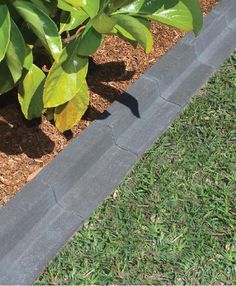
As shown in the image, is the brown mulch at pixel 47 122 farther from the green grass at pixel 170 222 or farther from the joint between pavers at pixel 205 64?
the green grass at pixel 170 222

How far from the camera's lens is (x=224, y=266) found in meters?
2.96

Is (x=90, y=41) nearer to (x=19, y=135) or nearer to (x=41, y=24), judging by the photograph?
(x=41, y=24)

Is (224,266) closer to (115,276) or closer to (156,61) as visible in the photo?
(115,276)

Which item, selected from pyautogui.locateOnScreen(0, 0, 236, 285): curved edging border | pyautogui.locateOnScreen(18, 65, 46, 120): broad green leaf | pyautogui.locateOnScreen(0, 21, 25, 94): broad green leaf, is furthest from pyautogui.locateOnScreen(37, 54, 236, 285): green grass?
pyautogui.locateOnScreen(0, 21, 25, 94): broad green leaf

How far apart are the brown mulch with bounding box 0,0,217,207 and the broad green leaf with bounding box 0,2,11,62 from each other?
899 mm

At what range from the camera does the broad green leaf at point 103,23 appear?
2.57 metres

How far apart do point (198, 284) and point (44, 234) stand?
765 mm

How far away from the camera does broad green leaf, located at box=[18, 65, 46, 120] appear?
2.96 metres

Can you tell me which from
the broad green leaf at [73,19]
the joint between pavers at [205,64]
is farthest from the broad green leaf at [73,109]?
the joint between pavers at [205,64]

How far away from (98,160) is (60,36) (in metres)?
0.79

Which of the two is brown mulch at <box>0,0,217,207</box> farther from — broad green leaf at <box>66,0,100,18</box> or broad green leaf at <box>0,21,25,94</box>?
broad green leaf at <box>66,0,100,18</box>

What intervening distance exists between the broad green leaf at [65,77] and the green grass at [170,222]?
0.69 meters

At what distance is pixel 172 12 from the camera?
284cm

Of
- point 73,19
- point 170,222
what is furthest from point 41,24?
point 170,222
